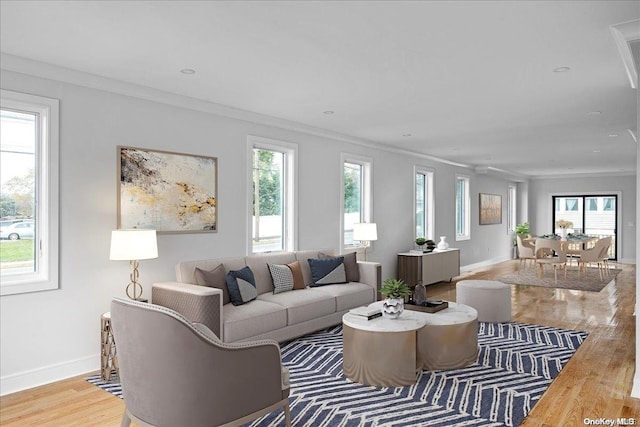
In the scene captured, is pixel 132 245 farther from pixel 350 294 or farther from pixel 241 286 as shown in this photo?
pixel 350 294

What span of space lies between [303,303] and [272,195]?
1665mm

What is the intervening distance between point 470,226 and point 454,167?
1575 millimetres

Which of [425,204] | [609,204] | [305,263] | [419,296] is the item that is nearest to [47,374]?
[305,263]

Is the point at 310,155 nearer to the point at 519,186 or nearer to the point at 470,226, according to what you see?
the point at 470,226

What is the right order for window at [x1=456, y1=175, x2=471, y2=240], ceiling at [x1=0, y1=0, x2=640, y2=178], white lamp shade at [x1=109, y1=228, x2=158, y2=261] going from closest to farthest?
ceiling at [x1=0, y1=0, x2=640, y2=178], white lamp shade at [x1=109, y1=228, x2=158, y2=261], window at [x1=456, y1=175, x2=471, y2=240]

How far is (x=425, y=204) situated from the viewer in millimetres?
9062

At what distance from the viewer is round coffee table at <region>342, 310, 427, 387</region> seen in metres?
3.50

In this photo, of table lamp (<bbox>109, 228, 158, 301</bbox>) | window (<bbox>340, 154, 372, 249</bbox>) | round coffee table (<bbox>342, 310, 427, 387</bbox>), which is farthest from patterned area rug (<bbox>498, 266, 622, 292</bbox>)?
table lamp (<bbox>109, 228, 158, 301</bbox>)

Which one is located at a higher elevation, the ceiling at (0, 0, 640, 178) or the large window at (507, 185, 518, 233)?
the ceiling at (0, 0, 640, 178)

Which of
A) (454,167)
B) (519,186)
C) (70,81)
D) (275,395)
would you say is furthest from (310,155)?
(519,186)

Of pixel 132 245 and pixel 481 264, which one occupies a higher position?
pixel 132 245

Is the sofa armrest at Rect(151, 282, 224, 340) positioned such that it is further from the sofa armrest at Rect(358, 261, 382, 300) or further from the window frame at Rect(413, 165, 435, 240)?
the window frame at Rect(413, 165, 435, 240)

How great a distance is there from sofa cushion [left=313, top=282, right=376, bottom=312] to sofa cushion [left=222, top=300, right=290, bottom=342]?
2.75ft

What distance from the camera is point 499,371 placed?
3842 mm
